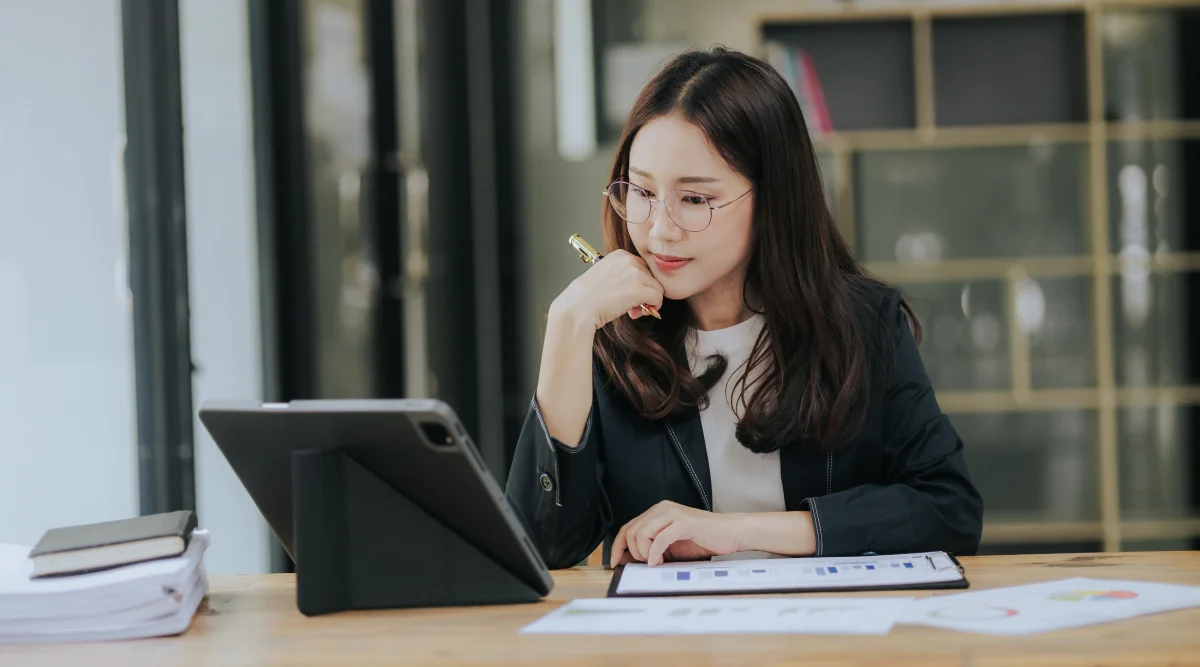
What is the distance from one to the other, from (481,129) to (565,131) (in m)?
0.35

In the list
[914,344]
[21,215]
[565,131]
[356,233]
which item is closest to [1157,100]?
[565,131]

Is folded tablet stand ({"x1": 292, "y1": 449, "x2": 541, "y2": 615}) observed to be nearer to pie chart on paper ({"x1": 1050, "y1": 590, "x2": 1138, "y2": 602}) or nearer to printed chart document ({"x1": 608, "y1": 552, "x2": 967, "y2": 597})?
printed chart document ({"x1": 608, "y1": 552, "x2": 967, "y2": 597})

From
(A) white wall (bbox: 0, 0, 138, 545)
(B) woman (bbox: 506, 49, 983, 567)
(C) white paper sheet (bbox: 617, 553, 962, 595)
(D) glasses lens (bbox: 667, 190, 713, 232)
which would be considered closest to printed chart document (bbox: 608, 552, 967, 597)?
(C) white paper sheet (bbox: 617, 553, 962, 595)

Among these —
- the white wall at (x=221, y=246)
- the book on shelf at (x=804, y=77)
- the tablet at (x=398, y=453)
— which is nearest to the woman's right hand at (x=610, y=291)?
the tablet at (x=398, y=453)

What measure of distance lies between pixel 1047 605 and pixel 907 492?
1.32 feet

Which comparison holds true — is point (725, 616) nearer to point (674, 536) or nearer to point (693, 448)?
point (674, 536)

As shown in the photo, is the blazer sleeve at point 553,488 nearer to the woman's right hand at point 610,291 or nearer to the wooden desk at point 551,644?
the woman's right hand at point 610,291

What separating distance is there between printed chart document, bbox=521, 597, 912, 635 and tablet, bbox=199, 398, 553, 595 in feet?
0.31

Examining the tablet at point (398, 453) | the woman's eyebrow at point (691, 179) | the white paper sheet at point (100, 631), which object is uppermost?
the woman's eyebrow at point (691, 179)

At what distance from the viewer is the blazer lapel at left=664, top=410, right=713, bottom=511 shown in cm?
163

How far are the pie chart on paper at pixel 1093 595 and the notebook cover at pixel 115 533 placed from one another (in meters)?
0.87

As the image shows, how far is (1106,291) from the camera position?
4.18 m

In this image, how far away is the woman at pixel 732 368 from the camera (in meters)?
→ 1.51

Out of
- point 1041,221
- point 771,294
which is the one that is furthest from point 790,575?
point 1041,221
